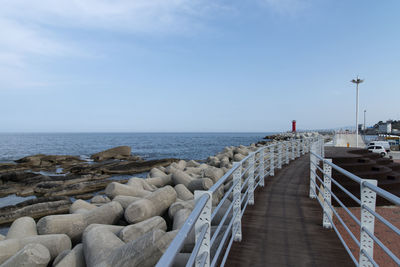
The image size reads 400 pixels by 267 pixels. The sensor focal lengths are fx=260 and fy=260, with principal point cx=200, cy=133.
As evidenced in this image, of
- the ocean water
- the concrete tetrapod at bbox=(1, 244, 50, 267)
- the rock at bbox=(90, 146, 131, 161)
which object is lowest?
the ocean water

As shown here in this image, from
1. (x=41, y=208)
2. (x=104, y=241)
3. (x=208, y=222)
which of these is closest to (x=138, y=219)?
(x=104, y=241)

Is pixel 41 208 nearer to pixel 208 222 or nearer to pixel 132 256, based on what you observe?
pixel 132 256

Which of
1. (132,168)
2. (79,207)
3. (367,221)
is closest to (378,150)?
(132,168)

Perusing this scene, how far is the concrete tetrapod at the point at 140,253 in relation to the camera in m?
2.99

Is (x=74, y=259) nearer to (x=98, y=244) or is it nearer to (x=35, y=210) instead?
(x=98, y=244)

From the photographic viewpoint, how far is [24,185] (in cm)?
1336

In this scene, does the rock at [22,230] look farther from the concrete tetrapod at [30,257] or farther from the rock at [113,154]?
the rock at [113,154]

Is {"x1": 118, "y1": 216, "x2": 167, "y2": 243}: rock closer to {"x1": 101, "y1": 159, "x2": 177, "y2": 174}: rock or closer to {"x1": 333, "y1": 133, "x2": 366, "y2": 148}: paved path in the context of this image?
{"x1": 101, "y1": 159, "x2": 177, "y2": 174}: rock

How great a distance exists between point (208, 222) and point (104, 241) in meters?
2.15

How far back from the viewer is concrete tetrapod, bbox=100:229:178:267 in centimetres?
299

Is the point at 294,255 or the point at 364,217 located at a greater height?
the point at 364,217

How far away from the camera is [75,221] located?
15.7ft

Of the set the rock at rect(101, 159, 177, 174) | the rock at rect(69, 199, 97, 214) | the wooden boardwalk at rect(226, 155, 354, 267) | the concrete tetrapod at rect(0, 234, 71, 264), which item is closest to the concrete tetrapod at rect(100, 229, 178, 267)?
the wooden boardwalk at rect(226, 155, 354, 267)

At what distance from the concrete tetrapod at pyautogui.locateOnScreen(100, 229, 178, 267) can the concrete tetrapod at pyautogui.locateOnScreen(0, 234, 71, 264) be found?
4.67ft
